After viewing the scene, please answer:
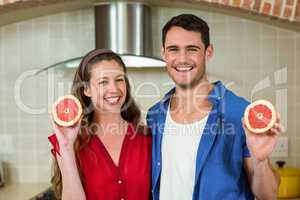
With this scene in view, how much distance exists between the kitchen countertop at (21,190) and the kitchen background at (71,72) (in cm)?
8

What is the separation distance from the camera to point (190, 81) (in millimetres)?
1366

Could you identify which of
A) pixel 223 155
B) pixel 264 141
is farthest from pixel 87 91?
pixel 264 141

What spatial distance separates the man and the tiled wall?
45.5 inches

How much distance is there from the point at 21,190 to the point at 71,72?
28.2 inches

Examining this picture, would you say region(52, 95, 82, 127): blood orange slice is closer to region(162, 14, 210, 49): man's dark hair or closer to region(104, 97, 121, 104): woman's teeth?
region(104, 97, 121, 104): woman's teeth

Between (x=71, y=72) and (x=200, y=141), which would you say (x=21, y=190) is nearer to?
(x=71, y=72)

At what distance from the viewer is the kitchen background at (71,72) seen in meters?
2.57

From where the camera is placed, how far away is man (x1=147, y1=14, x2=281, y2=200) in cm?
133

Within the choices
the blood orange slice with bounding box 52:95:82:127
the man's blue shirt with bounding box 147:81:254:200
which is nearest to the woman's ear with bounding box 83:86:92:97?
the blood orange slice with bounding box 52:95:82:127

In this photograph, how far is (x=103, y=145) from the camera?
1.51m

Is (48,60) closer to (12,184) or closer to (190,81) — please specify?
(12,184)

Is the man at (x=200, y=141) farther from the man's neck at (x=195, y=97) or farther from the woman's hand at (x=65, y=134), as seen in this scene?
the woman's hand at (x=65, y=134)

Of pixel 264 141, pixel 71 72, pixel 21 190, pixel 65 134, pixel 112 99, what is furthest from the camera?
pixel 71 72

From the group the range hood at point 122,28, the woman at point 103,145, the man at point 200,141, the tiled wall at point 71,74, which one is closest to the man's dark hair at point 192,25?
the man at point 200,141
